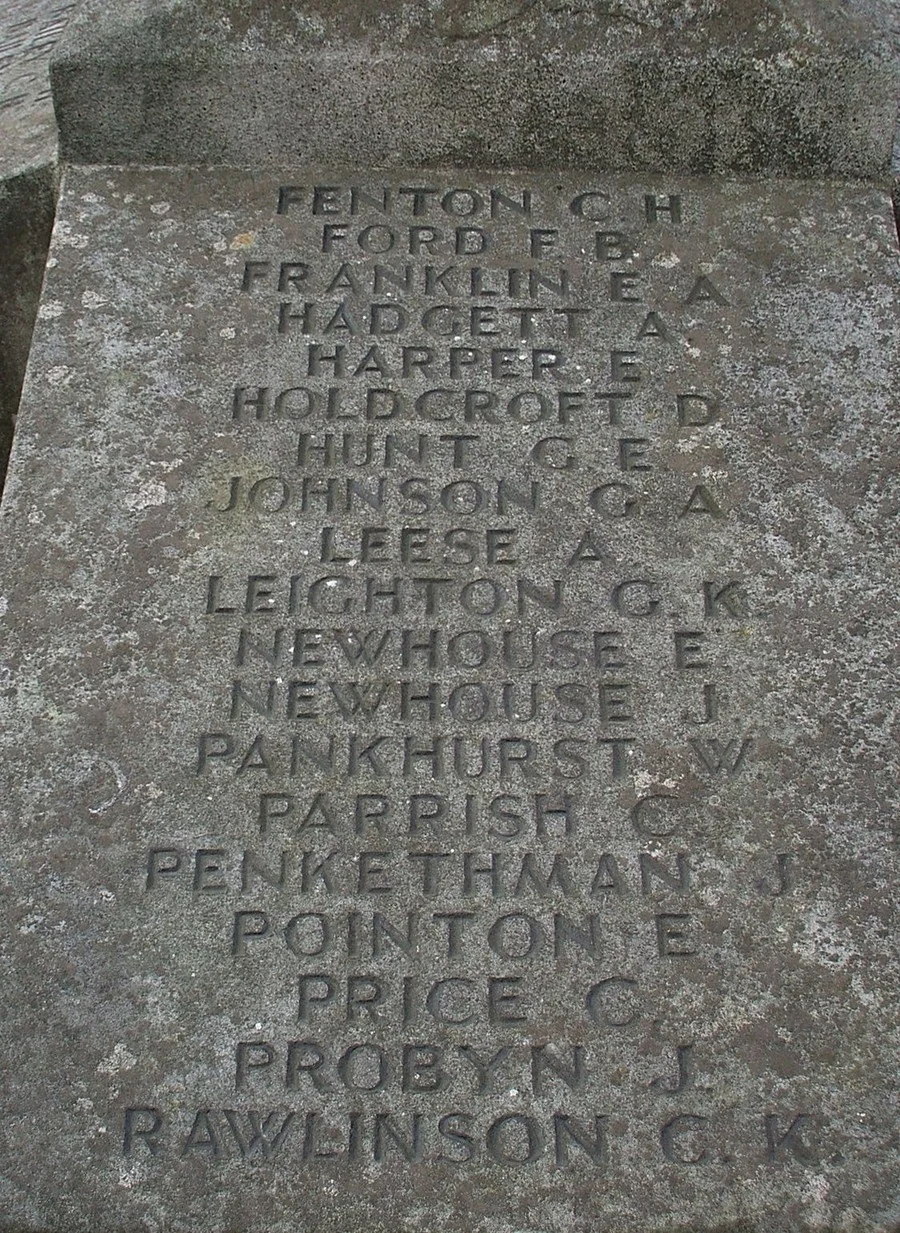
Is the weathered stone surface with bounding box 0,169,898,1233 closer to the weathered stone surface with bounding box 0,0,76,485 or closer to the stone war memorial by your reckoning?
the stone war memorial

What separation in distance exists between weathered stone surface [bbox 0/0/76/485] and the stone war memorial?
0.23 meters

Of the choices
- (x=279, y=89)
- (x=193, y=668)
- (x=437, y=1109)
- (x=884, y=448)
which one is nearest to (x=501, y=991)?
(x=437, y=1109)

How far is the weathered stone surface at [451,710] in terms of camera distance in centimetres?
256

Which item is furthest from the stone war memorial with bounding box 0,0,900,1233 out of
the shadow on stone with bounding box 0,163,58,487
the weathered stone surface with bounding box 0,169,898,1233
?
the shadow on stone with bounding box 0,163,58,487

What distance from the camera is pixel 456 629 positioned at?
2.97 meters

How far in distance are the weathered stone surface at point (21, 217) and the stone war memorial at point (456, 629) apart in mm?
228

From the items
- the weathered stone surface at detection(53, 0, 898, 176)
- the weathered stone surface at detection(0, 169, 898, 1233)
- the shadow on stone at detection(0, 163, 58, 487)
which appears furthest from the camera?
the shadow on stone at detection(0, 163, 58, 487)

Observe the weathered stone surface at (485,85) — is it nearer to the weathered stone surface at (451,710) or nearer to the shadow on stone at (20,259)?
the weathered stone surface at (451,710)

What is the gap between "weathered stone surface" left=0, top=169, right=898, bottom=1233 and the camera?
101 inches

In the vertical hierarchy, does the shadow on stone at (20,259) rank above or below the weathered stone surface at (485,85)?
below

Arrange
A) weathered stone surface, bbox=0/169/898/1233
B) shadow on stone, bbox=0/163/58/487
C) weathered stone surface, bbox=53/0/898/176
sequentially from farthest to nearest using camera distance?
shadow on stone, bbox=0/163/58/487 < weathered stone surface, bbox=53/0/898/176 < weathered stone surface, bbox=0/169/898/1233

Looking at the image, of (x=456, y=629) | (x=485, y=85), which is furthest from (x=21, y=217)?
(x=456, y=629)

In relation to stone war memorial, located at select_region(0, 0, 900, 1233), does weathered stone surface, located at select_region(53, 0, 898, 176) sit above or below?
above

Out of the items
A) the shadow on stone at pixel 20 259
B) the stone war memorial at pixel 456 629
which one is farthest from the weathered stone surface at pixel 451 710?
the shadow on stone at pixel 20 259
